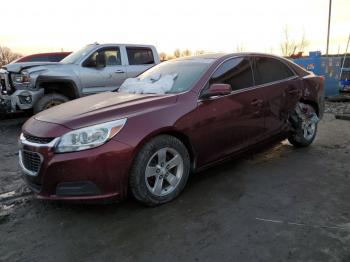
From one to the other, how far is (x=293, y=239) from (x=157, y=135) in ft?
5.31

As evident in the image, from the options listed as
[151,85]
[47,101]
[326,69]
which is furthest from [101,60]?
[326,69]

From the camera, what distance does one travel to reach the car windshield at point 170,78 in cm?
435

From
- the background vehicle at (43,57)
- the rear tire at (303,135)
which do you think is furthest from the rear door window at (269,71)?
the background vehicle at (43,57)

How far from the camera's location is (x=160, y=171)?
381 centimetres

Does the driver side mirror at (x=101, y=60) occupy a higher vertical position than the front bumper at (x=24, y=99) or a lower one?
higher

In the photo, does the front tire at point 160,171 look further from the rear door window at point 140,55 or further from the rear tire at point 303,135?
the rear door window at point 140,55

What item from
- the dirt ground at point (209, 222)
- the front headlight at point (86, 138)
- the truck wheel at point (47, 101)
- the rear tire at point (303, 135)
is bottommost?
the dirt ground at point (209, 222)

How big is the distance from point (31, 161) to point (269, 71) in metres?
3.45

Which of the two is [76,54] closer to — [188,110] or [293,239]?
[188,110]

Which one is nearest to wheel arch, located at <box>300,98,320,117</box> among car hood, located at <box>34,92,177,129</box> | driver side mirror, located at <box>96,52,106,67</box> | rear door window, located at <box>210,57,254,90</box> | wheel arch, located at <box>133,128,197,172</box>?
rear door window, located at <box>210,57,254,90</box>

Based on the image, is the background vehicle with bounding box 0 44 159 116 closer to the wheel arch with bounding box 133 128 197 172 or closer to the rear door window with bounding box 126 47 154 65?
the rear door window with bounding box 126 47 154 65

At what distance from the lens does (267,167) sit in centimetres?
503

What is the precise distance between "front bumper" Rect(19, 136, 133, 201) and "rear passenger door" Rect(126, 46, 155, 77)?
6.40 m

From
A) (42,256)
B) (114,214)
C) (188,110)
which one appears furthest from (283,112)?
(42,256)
